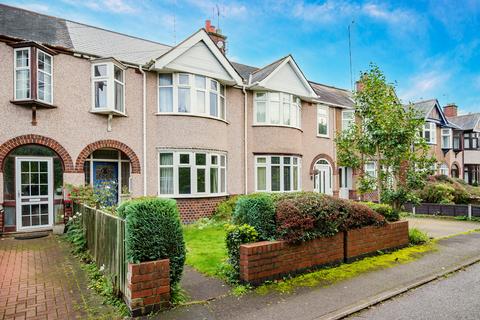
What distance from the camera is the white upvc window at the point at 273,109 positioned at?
50.0ft

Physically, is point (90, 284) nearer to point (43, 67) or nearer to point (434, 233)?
point (43, 67)

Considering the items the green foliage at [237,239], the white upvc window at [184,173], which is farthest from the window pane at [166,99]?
the green foliage at [237,239]

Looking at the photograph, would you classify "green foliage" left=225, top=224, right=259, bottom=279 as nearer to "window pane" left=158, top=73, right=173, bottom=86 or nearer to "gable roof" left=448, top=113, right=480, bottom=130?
"window pane" left=158, top=73, right=173, bottom=86

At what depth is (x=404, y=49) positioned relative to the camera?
24000 mm

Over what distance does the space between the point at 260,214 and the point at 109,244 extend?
8.97ft

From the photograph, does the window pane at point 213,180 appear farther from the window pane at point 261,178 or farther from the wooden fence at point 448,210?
the wooden fence at point 448,210

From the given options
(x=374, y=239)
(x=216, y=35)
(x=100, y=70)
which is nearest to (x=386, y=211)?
(x=374, y=239)

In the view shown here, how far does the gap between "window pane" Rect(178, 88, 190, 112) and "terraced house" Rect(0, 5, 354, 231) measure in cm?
6

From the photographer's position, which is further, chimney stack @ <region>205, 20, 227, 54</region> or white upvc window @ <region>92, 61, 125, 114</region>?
chimney stack @ <region>205, 20, 227, 54</region>

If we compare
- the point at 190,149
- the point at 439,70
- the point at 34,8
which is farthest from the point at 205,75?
the point at 439,70

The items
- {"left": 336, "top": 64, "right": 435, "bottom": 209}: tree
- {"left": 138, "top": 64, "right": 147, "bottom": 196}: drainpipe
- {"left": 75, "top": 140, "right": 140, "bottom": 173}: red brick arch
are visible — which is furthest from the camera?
{"left": 138, "top": 64, "right": 147, "bottom": 196}: drainpipe

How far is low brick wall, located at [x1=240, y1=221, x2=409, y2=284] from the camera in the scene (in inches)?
205

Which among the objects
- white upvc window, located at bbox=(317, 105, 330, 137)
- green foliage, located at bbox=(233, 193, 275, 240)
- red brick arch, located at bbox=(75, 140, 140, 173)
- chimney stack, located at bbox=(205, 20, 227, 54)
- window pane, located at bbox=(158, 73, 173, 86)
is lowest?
green foliage, located at bbox=(233, 193, 275, 240)

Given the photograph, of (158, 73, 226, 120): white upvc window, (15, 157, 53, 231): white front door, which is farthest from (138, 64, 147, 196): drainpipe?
(15, 157, 53, 231): white front door
